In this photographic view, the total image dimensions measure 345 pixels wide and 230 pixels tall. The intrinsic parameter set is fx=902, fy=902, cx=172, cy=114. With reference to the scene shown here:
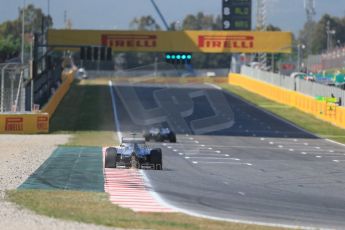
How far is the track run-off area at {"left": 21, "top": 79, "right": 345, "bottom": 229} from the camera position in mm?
21172

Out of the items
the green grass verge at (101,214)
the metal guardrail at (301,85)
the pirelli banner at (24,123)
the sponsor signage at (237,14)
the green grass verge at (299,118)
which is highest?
the sponsor signage at (237,14)

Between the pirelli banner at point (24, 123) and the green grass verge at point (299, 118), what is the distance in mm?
16107

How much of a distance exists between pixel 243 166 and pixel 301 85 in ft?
129

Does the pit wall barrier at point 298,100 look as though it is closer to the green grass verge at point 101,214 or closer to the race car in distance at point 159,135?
the race car in distance at point 159,135

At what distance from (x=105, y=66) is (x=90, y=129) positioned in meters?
119

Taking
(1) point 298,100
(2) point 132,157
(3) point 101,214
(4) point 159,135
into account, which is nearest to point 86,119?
(4) point 159,135

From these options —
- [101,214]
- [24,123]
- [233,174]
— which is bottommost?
[233,174]

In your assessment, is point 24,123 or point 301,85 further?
point 301,85

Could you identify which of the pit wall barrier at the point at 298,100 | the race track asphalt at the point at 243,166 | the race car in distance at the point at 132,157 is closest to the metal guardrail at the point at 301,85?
the pit wall barrier at the point at 298,100

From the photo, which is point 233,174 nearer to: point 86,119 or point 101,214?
point 101,214

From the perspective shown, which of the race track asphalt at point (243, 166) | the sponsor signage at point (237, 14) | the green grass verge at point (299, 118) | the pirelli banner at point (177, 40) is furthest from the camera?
the sponsor signage at point (237, 14)

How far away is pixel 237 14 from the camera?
95.6 m

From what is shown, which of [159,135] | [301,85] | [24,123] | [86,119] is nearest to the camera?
[159,135]

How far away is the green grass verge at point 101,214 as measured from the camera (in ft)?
58.5
